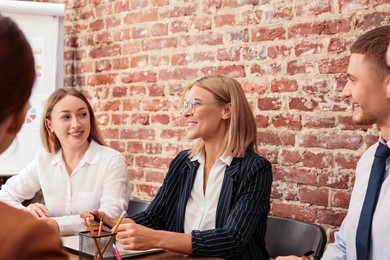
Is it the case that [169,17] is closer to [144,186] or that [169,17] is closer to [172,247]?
[144,186]


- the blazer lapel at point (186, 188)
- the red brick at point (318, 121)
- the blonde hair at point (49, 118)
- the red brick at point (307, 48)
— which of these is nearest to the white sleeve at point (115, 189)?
the blonde hair at point (49, 118)

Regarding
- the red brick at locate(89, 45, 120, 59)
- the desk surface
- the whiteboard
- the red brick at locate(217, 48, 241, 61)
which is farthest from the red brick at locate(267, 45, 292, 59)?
the whiteboard

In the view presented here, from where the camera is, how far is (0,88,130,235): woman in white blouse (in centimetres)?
323

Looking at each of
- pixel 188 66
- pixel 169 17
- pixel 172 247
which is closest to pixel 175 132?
pixel 188 66

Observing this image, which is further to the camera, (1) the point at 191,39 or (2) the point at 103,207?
(1) the point at 191,39

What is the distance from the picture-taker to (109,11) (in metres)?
4.16

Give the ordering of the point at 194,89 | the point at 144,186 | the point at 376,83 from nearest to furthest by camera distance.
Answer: the point at 376,83, the point at 194,89, the point at 144,186

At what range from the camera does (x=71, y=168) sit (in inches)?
131

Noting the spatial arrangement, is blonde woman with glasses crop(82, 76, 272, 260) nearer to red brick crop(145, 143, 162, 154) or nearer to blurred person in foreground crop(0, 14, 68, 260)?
red brick crop(145, 143, 162, 154)

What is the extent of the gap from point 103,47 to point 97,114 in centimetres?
45

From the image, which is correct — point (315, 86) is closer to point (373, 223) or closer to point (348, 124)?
point (348, 124)

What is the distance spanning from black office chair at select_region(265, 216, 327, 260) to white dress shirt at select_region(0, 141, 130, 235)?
81 centimetres

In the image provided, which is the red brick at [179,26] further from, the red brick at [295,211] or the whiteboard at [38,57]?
the red brick at [295,211]

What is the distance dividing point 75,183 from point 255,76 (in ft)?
3.56
